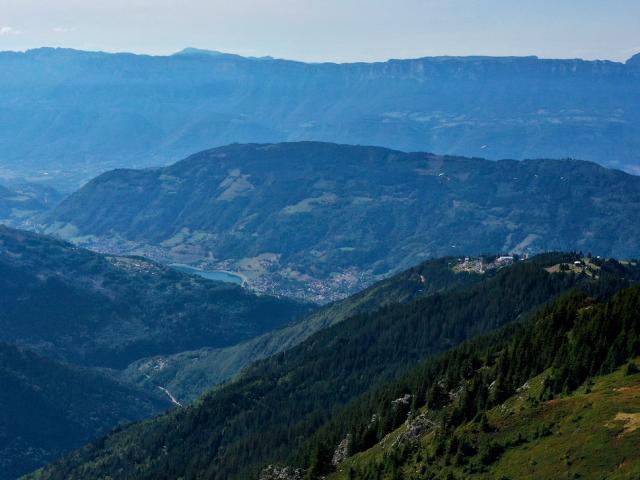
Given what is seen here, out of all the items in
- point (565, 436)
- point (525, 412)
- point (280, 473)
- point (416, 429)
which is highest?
point (565, 436)

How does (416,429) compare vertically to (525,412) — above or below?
below

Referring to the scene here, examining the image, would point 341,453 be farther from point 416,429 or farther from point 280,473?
point 416,429

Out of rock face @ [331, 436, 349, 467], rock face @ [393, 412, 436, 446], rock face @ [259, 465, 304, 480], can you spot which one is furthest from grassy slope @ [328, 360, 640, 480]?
rock face @ [259, 465, 304, 480]

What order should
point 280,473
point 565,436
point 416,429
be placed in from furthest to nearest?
1. point 280,473
2. point 416,429
3. point 565,436

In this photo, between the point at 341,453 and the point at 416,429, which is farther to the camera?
the point at 341,453

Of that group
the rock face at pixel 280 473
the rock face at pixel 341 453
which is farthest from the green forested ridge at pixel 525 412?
the rock face at pixel 280 473

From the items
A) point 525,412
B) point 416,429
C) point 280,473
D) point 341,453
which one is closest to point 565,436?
point 525,412
